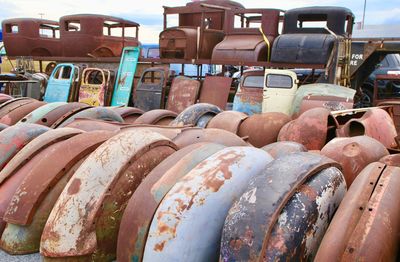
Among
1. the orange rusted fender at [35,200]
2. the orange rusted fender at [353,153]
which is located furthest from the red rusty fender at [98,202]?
the orange rusted fender at [353,153]

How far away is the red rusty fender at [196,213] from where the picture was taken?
1.65m

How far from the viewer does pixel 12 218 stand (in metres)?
2.22

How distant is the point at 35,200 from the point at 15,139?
818 millimetres

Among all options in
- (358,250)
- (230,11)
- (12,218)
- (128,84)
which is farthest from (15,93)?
(358,250)

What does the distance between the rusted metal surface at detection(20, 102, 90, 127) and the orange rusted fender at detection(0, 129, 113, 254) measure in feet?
5.07

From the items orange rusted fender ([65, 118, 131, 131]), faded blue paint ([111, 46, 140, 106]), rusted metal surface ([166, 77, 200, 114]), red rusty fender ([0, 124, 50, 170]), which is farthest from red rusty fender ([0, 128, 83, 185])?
faded blue paint ([111, 46, 140, 106])

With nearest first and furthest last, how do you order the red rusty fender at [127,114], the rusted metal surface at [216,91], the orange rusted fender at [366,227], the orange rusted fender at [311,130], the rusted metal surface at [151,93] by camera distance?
the orange rusted fender at [366,227] < the orange rusted fender at [311,130] < the red rusty fender at [127,114] < the rusted metal surface at [216,91] < the rusted metal surface at [151,93]

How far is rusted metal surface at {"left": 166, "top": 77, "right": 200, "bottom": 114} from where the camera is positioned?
798 cm

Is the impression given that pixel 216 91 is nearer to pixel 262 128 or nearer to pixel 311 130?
pixel 262 128

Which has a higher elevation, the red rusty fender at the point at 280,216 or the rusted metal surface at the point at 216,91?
the red rusty fender at the point at 280,216

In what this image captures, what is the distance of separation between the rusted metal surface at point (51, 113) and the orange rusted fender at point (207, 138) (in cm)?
144

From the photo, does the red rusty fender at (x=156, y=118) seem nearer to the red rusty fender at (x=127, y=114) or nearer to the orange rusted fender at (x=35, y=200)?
the red rusty fender at (x=127, y=114)

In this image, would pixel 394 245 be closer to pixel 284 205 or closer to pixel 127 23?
pixel 284 205

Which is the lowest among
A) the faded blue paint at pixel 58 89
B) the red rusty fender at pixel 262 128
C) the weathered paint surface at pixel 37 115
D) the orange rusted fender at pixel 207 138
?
the faded blue paint at pixel 58 89
